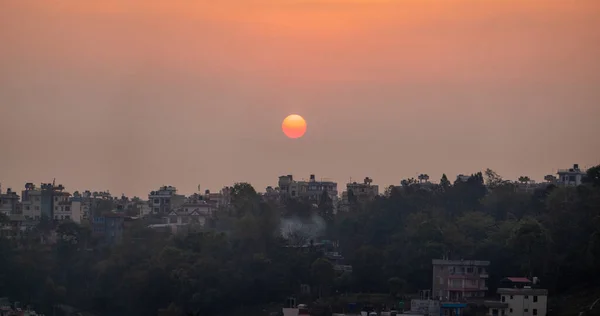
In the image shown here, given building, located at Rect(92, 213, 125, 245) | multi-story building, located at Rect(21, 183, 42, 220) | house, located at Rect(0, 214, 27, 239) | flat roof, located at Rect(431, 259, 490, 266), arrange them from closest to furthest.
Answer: flat roof, located at Rect(431, 259, 490, 266), house, located at Rect(0, 214, 27, 239), building, located at Rect(92, 213, 125, 245), multi-story building, located at Rect(21, 183, 42, 220)

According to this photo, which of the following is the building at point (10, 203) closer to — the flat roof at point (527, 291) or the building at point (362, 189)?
the building at point (362, 189)

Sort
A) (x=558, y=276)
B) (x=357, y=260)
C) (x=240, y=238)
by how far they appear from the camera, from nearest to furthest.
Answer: (x=558, y=276) < (x=357, y=260) < (x=240, y=238)

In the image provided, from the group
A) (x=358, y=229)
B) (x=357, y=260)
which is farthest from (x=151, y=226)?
(x=357, y=260)

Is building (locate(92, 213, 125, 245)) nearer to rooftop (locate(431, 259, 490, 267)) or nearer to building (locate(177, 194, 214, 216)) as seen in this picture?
building (locate(177, 194, 214, 216))

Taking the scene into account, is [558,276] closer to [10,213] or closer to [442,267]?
[442,267]

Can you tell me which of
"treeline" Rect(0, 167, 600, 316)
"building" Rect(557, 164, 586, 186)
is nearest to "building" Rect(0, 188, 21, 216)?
"treeline" Rect(0, 167, 600, 316)

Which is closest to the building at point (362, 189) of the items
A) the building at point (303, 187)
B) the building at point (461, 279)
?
the building at point (303, 187)
